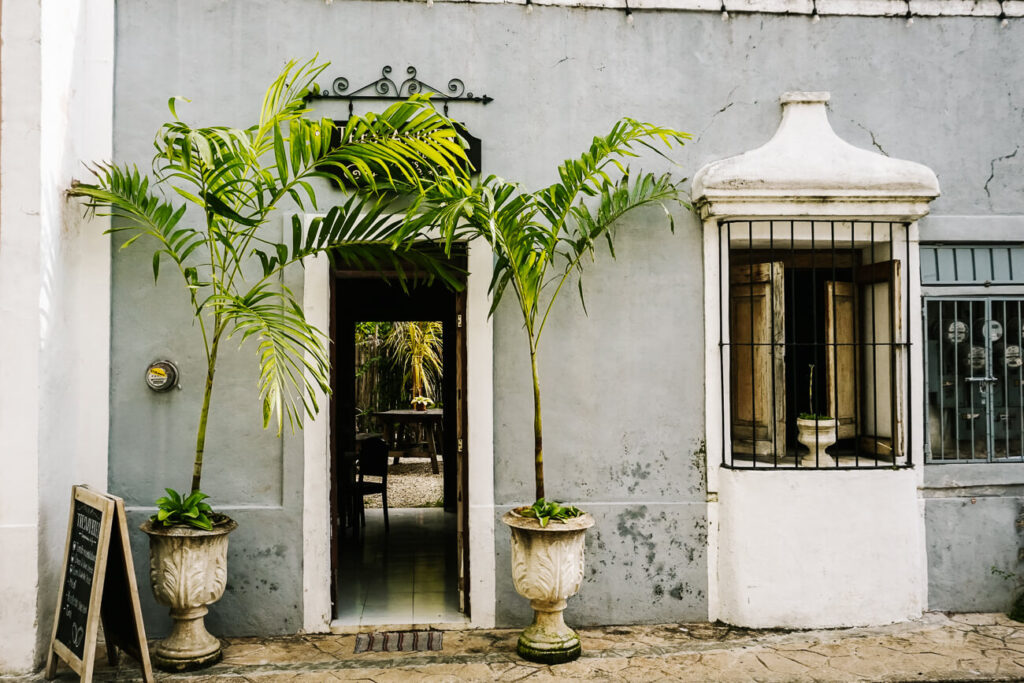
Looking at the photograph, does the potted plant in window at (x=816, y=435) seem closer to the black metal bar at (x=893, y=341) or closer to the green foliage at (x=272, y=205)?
the black metal bar at (x=893, y=341)

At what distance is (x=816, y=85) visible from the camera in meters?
5.17

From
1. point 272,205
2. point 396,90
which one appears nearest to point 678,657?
point 272,205

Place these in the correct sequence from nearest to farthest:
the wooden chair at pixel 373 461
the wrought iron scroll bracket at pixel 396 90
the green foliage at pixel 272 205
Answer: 1. the green foliage at pixel 272 205
2. the wrought iron scroll bracket at pixel 396 90
3. the wooden chair at pixel 373 461

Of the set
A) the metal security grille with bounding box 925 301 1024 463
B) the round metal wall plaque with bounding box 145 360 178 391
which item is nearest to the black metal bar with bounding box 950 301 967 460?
the metal security grille with bounding box 925 301 1024 463

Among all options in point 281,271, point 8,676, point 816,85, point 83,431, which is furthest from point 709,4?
point 8,676

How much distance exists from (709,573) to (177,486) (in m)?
3.46

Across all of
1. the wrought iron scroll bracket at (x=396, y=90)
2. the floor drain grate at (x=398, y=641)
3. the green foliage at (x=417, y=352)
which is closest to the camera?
the floor drain grate at (x=398, y=641)

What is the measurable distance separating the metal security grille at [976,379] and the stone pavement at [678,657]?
120 centimetres

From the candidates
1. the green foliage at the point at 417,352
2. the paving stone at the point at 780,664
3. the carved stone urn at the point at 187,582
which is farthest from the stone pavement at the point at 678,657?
the green foliage at the point at 417,352

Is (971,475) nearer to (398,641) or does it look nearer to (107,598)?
(398,641)

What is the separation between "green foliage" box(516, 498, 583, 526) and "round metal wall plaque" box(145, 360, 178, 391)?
2.32 meters

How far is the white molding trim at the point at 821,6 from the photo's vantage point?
16.5 feet

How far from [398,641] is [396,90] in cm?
348

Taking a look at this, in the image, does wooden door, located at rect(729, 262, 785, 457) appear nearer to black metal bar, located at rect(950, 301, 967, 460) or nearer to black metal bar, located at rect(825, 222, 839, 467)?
black metal bar, located at rect(825, 222, 839, 467)
